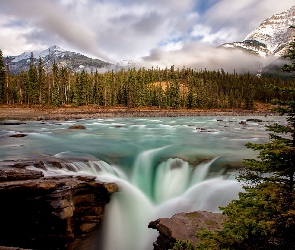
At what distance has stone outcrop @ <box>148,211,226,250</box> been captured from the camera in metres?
8.71

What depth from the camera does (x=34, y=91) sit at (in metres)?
82.5

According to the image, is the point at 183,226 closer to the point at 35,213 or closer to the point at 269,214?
the point at 269,214

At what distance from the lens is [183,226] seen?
9.27 metres

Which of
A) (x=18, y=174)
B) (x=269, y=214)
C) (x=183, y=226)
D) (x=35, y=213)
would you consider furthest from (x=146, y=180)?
(x=269, y=214)

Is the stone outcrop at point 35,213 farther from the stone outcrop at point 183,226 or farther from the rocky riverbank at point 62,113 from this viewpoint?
the rocky riverbank at point 62,113

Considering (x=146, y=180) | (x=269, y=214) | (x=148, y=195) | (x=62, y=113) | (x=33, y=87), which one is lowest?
(x=148, y=195)

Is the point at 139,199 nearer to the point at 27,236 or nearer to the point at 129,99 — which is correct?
the point at 27,236

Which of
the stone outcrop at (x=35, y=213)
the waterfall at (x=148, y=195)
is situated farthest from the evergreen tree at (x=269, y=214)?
the waterfall at (x=148, y=195)

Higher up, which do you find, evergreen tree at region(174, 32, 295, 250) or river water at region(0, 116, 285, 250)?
evergreen tree at region(174, 32, 295, 250)

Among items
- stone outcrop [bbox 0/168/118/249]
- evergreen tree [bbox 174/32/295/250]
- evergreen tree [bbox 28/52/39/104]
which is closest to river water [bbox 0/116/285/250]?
stone outcrop [bbox 0/168/118/249]

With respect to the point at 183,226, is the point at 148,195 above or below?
below

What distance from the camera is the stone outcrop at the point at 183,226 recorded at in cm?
871

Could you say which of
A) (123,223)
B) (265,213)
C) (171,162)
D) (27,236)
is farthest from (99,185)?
(265,213)

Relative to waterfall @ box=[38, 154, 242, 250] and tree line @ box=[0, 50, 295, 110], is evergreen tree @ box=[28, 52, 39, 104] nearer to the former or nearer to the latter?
tree line @ box=[0, 50, 295, 110]
